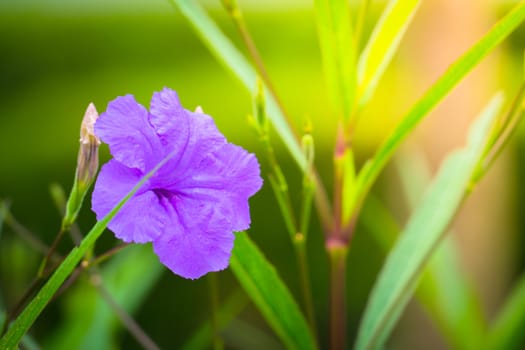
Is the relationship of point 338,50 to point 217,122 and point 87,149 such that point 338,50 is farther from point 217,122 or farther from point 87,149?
point 217,122

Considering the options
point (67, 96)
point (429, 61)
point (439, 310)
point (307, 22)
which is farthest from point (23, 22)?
point (439, 310)

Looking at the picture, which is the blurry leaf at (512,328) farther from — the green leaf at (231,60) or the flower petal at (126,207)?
the flower petal at (126,207)

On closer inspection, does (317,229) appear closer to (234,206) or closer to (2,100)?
(2,100)

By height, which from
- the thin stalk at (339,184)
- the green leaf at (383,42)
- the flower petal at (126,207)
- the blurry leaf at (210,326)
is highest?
the flower petal at (126,207)

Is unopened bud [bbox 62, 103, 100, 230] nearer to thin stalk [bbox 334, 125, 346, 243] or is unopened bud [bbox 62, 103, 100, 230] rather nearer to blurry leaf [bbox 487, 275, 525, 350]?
thin stalk [bbox 334, 125, 346, 243]

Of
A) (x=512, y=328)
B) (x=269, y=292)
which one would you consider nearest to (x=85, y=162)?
(x=269, y=292)

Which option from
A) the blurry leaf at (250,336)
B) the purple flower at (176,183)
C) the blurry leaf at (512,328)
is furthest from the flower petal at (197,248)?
the blurry leaf at (250,336)
